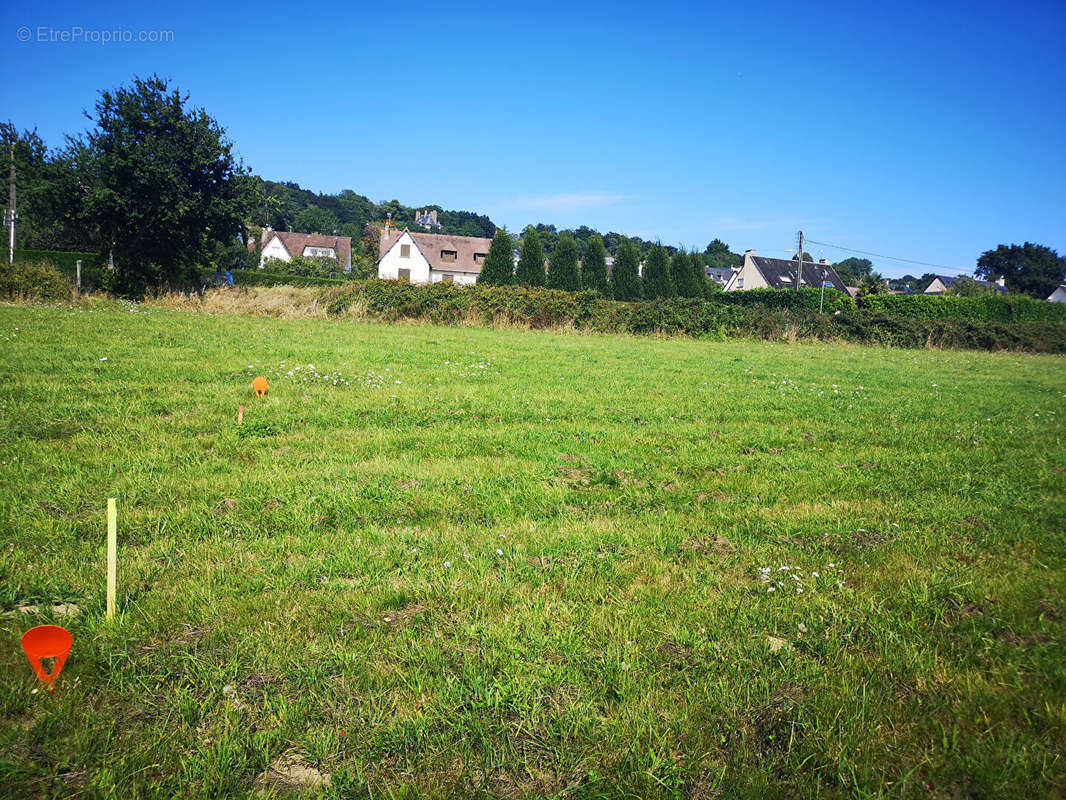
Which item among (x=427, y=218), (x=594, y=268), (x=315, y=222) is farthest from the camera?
(x=427, y=218)

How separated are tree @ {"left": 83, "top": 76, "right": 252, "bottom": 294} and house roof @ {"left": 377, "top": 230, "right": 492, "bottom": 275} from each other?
37269mm

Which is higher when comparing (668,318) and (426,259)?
(426,259)

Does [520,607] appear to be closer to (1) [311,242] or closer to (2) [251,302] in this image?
(2) [251,302]

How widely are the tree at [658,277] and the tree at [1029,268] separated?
7169cm

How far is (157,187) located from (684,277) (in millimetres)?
30602

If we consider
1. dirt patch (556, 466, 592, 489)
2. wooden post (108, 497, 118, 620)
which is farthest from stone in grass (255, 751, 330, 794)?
dirt patch (556, 466, 592, 489)

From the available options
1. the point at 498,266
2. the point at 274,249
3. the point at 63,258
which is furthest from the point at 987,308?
the point at 274,249

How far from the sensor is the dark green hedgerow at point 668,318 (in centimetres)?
2212

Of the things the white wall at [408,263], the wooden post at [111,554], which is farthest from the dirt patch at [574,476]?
the white wall at [408,263]

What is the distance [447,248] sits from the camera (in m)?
63.3

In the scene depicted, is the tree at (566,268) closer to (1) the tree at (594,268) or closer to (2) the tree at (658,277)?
(1) the tree at (594,268)

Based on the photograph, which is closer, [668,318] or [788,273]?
[668,318]

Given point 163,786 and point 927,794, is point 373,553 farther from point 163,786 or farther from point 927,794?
point 927,794

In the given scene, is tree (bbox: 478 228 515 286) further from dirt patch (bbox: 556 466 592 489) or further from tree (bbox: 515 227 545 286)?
dirt patch (bbox: 556 466 592 489)
